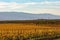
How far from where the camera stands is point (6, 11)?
1.52m

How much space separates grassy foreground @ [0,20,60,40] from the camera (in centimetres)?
149

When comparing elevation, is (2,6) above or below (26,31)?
above

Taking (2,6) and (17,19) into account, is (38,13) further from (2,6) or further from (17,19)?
(2,6)

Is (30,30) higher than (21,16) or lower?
lower

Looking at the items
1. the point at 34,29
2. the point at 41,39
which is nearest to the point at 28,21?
the point at 34,29

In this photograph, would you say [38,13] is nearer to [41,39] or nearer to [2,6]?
[41,39]

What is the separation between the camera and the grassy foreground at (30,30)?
1.49 meters

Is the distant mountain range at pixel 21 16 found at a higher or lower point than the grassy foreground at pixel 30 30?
higher

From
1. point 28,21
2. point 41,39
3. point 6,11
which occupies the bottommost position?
point 41,39

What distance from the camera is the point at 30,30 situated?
59.9 inches

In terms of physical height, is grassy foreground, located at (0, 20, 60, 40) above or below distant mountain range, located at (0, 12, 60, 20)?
below

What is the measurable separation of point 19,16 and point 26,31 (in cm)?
17

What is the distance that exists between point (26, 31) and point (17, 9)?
0.24m

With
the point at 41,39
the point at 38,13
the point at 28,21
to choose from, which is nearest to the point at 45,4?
the point at 38,13
